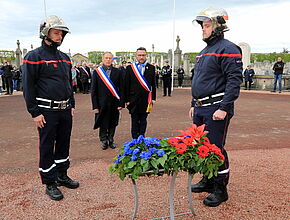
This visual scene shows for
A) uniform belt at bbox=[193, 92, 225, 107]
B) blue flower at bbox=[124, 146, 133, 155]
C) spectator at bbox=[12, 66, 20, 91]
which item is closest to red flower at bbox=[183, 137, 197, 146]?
blue flower at bbox=[124, 146, 133, 155]

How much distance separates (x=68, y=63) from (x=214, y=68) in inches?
78.9

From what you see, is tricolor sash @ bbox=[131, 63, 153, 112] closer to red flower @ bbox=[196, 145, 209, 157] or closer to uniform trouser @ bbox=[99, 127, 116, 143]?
uniform trouser @ bbox=[99, 127, 116, 143]

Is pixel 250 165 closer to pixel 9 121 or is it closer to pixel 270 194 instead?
pixel 270 194

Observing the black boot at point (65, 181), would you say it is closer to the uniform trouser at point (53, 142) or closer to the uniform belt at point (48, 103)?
the uniform trouser at point (53, 142)

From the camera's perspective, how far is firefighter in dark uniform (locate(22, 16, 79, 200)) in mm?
3441

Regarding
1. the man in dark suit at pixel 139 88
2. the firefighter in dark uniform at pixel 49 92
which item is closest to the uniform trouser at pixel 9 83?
the man in dark suit at pixel 139 88

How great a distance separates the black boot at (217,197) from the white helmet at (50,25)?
277 cm

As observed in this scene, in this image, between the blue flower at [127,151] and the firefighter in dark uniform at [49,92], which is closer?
the blue flower at [127,151]

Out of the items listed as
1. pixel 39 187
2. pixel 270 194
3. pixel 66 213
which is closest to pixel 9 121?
pixel 39 187

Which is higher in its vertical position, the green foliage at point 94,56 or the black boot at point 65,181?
the green foliage at point 94,56

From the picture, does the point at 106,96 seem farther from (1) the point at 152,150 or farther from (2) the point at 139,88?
(1) the point at 152,150

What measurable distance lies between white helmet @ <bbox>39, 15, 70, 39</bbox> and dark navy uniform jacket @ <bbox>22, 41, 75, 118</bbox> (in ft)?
0.44

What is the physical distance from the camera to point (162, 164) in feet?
8.38

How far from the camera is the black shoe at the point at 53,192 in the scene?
3.60m
